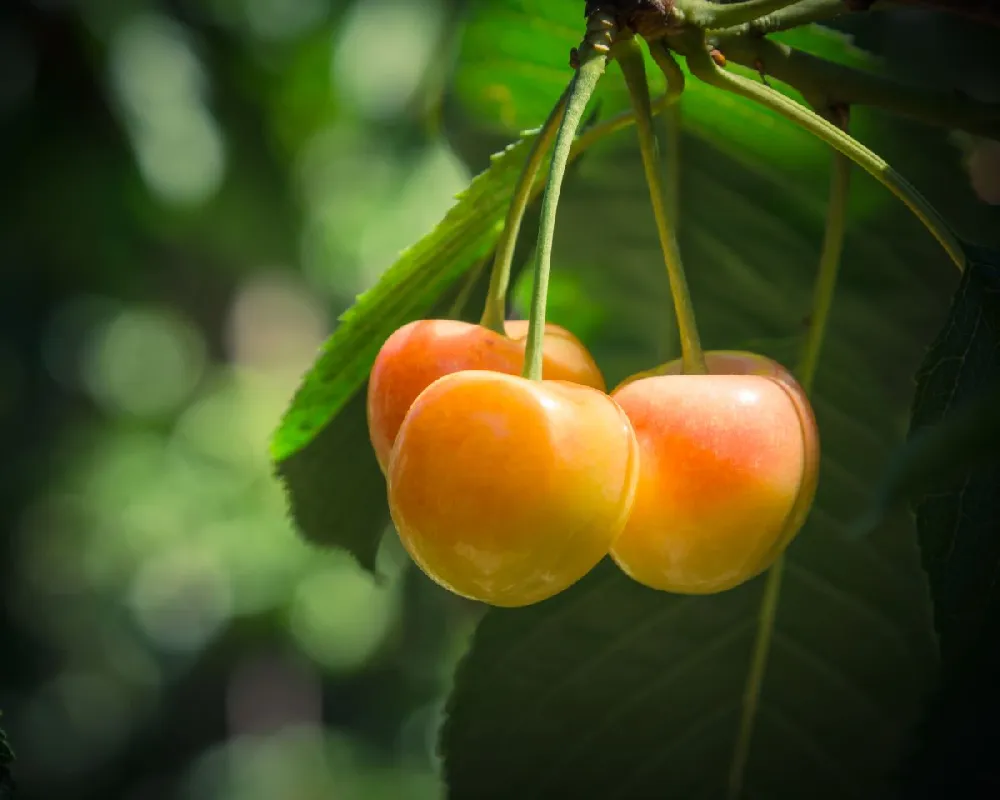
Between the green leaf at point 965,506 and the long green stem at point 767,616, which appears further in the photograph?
the long green stem at point 767,616

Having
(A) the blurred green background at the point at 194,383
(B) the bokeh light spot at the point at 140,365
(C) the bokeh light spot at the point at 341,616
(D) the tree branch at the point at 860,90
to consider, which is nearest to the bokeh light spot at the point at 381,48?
(A) the blurred green background at the point at 194,383

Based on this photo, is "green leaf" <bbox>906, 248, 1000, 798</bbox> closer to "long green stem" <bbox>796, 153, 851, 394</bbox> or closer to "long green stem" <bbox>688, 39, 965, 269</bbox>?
"long green stem" <bbox>688, 39, 965, 269</bbox>

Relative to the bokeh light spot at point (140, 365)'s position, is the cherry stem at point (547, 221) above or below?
above

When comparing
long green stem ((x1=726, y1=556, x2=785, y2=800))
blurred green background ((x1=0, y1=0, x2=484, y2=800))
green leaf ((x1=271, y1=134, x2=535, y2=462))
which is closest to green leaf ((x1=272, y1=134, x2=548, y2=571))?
green leaf ((x1=271, y1=134, x2=535, y2=462))

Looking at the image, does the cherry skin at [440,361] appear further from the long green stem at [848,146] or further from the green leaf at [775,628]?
the green leaf at [775,628]

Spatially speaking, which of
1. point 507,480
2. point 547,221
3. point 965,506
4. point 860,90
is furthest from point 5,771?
point 860,90

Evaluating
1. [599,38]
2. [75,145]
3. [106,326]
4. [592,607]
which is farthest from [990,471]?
[106,326]

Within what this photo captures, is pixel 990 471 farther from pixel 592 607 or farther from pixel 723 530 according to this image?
pixel 592 607
